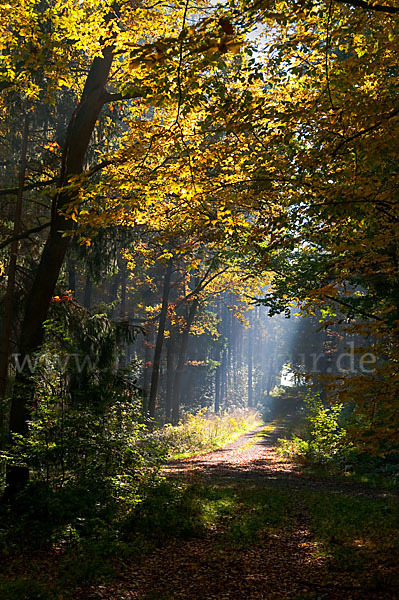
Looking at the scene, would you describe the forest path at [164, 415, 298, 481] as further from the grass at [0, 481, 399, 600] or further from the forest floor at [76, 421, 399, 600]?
the grass at [0, 481, 399, 600]

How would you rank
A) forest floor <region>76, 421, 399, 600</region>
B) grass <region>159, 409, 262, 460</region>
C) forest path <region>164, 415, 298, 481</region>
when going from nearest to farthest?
1. forest floor <region>76, 421, 399, 600</region>
2. forest path <region>164, 415, 298, 481</region>
3. grass <region>159, 409, 262, 460</region>

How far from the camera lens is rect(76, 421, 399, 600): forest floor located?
510cm

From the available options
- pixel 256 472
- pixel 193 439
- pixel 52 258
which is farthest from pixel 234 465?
pixel 52 258

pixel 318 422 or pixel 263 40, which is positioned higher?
pixel 263 40

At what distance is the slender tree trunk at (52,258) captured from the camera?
7.48 m

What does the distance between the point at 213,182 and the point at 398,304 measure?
4591 millimetres

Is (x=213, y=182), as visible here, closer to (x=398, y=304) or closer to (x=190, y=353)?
(x=398, y=304)

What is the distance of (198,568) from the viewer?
19.2 ft

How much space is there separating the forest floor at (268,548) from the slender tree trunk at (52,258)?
266cm

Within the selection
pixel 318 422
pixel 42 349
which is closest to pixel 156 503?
pixel 42 349

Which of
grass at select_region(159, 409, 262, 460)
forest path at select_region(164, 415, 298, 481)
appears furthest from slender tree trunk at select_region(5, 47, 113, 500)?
grass at select_region(159, 409, 262, 460)

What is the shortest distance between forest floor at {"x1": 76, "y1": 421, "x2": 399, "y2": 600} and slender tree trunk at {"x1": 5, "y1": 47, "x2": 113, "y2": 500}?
2656mm

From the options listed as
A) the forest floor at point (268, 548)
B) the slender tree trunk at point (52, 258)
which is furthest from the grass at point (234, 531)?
the slender tree trunk at point (52, 258)

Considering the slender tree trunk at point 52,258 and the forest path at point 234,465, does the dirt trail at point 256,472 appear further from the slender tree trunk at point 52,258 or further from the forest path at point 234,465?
the slender tree trunk at point 52,258
